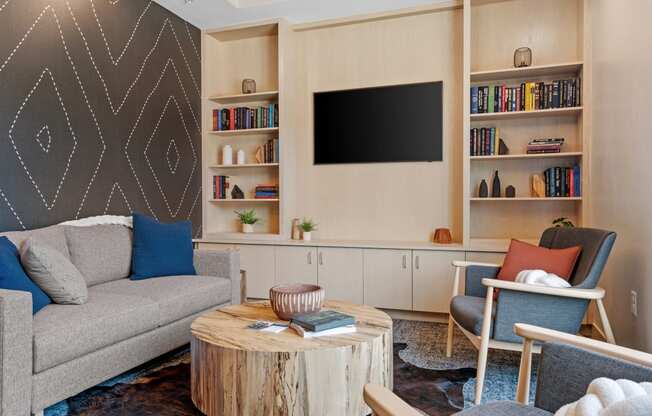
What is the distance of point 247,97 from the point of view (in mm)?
4336

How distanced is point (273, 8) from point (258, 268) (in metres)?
2.29

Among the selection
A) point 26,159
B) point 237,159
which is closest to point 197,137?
point 237,159

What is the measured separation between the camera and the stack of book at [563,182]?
345cm

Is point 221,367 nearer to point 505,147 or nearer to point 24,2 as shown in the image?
point 24,2

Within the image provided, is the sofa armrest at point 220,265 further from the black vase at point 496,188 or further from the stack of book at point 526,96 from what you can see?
the stack of book at point 526,96

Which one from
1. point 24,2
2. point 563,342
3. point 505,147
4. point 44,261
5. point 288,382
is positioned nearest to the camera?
point 563,342

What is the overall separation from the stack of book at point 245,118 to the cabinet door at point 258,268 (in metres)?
1.15

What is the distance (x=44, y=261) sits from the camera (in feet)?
7.29

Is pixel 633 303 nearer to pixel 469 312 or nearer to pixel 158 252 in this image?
pixel 469 312

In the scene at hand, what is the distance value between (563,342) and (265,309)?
4.71 feet

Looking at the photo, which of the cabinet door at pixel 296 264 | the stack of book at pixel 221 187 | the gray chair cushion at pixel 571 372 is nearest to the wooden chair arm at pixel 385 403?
the gray chair cushion at pixel 571 372

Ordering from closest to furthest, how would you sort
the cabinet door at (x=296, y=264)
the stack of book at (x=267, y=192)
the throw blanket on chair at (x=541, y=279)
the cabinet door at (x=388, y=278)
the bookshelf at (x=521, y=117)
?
the throw blanket on chair at (x=541, y=279)
the bookshelf at (x=521, y=117)
the cabinet door at (x=388, y=278)
the cabinet door at (x=296, y=264)
the stack of book at (x=267, y=192)

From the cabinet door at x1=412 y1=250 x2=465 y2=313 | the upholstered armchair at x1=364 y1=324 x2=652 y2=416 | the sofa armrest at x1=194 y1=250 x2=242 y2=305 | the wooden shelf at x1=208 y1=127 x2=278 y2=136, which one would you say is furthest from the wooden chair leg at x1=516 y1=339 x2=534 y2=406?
the wooden shelf at x1=208 y1=127 x2=278 y2=136

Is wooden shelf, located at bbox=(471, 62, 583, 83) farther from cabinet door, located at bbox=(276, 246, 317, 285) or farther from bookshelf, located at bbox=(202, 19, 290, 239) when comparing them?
cabinet door, located at bbox=(276, 246, 317, 285)
